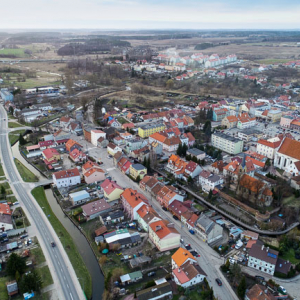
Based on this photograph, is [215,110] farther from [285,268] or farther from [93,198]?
[285,268]

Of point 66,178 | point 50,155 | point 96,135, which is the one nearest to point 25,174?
point 50,155

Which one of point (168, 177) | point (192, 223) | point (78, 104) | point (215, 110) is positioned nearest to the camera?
point (192, 223)

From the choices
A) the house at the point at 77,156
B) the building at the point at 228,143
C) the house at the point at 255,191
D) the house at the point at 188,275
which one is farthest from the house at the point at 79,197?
the building at the point at 228,143

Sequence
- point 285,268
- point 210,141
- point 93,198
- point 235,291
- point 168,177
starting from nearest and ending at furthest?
1. point 235,291
2. point 285,268
3. point 93,198
4. point 168,177
5. point 210,141

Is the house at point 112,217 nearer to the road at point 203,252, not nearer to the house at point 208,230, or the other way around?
the road at point 203,252

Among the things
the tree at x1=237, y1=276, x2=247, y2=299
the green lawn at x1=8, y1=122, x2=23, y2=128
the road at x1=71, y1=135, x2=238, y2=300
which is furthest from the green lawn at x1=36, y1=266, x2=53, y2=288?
the green lawn at x1=8, y1=122, x2=23, y2=128

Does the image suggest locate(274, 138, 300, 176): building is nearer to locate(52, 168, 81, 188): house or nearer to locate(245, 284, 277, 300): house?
locate(245, 284, 277, 300): house

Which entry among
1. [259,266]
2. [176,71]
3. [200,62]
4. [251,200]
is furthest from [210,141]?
[200,62]
